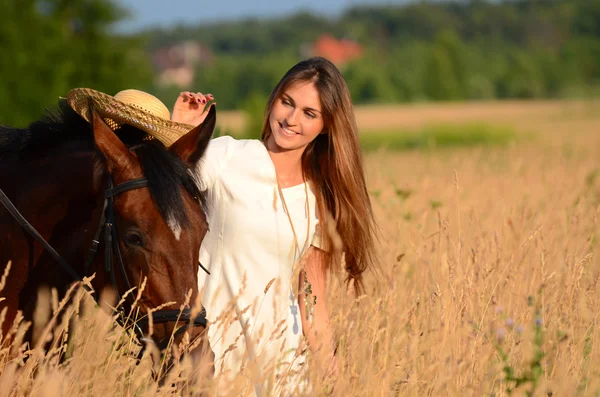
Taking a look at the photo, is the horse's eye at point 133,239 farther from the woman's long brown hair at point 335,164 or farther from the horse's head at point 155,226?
the woman's long brown hair at point 335,164

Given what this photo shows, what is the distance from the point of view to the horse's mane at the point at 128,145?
2863 mm

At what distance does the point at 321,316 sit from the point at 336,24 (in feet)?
510

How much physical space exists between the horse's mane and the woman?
22 centimetres

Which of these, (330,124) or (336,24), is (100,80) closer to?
(330,124)

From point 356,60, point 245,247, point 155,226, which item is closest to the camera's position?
point 155,226

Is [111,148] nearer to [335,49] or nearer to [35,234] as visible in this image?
[35,234]

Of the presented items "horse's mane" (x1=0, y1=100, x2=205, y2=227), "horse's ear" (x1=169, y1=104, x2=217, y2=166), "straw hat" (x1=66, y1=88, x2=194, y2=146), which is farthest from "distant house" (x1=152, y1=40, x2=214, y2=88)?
"horse's ear" (x1=169, y1=104, x2=217, y2=166)

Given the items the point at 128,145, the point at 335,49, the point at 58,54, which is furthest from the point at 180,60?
the point at 128,145

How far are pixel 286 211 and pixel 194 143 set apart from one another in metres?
0.56

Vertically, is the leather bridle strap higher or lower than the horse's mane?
lower

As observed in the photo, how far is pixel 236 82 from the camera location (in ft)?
219

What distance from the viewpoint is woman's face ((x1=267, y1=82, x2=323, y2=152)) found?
3.55m

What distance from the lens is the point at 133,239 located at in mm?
2863

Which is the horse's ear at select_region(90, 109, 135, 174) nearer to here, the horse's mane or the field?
the horse's mane
